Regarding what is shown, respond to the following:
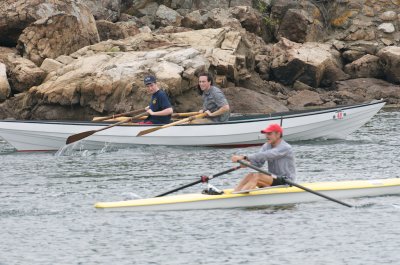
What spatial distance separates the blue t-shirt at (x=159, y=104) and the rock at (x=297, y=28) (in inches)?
846

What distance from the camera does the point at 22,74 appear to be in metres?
33.8

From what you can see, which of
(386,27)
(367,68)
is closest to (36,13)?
(367,68)

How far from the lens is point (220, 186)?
17.3 m

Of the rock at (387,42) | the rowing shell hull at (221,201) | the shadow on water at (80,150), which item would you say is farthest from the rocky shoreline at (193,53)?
the rowing shell hull at (221,201)

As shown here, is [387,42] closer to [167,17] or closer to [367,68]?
[367,68]

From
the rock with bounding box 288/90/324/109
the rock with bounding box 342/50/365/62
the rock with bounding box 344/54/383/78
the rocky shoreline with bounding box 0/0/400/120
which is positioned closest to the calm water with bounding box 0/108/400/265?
the rocky shoreline with bounding box 0/0/400/120

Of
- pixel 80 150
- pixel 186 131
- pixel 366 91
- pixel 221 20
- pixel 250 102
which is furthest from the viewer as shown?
pixel 221 20

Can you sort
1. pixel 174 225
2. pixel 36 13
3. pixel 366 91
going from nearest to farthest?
1. pixel 174 225
2. pixel 36 13
3. pixel 366 91

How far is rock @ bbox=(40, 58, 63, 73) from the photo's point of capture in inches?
1336

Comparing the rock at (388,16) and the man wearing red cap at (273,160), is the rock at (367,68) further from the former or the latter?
the man wearing red cap at (273,160)

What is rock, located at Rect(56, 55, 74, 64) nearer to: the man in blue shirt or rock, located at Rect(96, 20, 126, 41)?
rock, located at Rect(96, 20, 126, 41)

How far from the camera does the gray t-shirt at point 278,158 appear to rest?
567 inches

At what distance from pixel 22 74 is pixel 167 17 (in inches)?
449

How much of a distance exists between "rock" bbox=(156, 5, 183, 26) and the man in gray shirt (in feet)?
68.6
